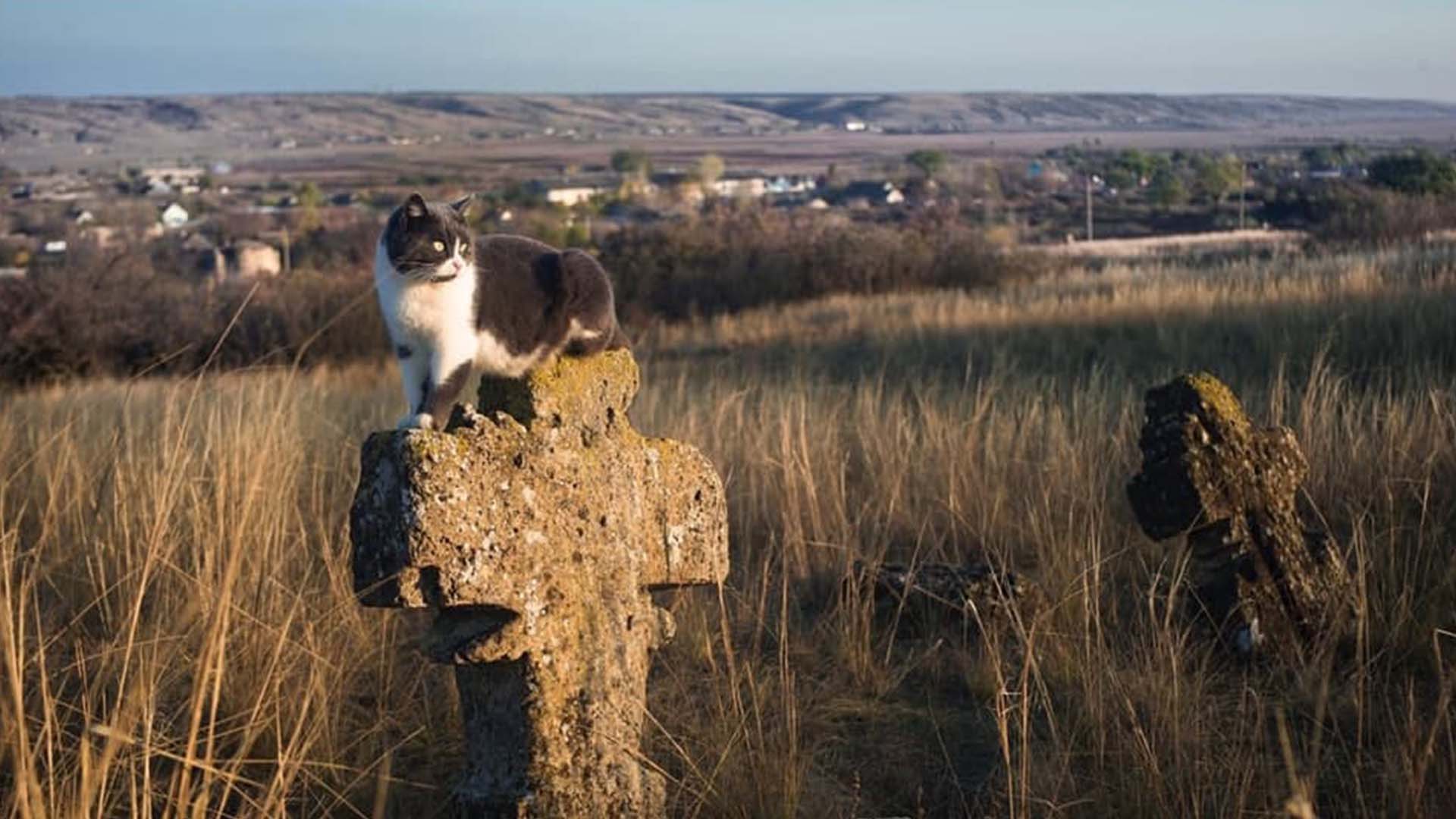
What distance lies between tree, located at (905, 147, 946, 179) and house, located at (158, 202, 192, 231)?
976 inches

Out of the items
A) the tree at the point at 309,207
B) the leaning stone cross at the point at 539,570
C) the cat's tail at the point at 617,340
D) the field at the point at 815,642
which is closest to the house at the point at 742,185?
the tree at the point at 309,207

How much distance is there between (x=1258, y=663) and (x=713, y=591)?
1.80m

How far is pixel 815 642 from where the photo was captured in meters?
4.71

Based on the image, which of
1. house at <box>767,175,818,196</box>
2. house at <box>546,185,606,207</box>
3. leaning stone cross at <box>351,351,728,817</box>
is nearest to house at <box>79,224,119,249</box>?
house at <box>546,185,606,207</box>

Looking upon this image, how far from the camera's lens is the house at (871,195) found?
45.2 metres

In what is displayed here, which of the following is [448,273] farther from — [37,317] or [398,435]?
[37,317]

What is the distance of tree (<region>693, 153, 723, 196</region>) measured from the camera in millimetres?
50112

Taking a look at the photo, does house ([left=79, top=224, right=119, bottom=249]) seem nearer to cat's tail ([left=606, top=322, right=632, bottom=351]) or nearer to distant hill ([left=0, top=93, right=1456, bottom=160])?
cat's tail ([left=606, top=322, right=632, bottom=351])

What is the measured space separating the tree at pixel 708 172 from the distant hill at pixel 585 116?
12506mm

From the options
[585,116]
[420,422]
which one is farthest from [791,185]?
[420,422]

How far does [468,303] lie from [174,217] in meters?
39.9

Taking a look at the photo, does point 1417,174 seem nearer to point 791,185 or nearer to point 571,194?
point 571,194

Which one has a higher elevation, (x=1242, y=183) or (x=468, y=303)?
(x=468, y=303)

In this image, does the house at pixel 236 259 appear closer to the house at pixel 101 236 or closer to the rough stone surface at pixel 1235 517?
the house at pixel 101 236
